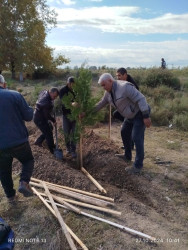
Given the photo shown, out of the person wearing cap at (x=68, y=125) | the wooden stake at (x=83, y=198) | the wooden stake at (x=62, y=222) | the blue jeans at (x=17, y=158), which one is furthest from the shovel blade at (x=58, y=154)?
the blue jeans at (x=17, y=158)

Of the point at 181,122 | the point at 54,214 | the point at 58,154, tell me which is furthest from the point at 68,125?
the point at 181,122

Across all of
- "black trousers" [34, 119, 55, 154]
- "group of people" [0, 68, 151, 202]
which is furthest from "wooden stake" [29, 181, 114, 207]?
"black trousers" [34, 119, 55, 154]

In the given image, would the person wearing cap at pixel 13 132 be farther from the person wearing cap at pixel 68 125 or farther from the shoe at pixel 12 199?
the person wearing cap at pixel 68 125

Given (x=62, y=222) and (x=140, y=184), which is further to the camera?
(x=140, y=184)

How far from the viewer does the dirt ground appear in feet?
11.7

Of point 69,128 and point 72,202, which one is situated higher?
point 69,128

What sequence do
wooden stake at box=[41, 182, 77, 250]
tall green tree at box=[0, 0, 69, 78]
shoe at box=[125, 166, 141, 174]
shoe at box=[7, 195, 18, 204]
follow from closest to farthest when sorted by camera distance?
wooden stake at box=[41, 182, 77, 250]
shoe at box=[7, 195, 18, 204]
shoe at box=[125, 166, 141, 174]
tall green tree at box=[0, 0, 69, 78]

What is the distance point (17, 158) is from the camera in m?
4.12

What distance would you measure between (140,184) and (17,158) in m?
2.26

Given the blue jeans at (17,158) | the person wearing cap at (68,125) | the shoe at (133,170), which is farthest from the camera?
the person wearing cap at (68,125)

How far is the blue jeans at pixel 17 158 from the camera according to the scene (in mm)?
4023

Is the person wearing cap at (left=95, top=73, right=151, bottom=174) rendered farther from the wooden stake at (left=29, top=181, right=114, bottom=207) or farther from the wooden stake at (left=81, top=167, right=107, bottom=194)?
the wooden stake at (left=29, top=181, right=114, bottom=207)

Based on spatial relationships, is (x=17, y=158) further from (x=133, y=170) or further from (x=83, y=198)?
(x=133, y=170)

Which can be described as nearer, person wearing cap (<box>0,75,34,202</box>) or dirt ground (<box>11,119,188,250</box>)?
dirt ground (<box>11,119,188,250</box>)
